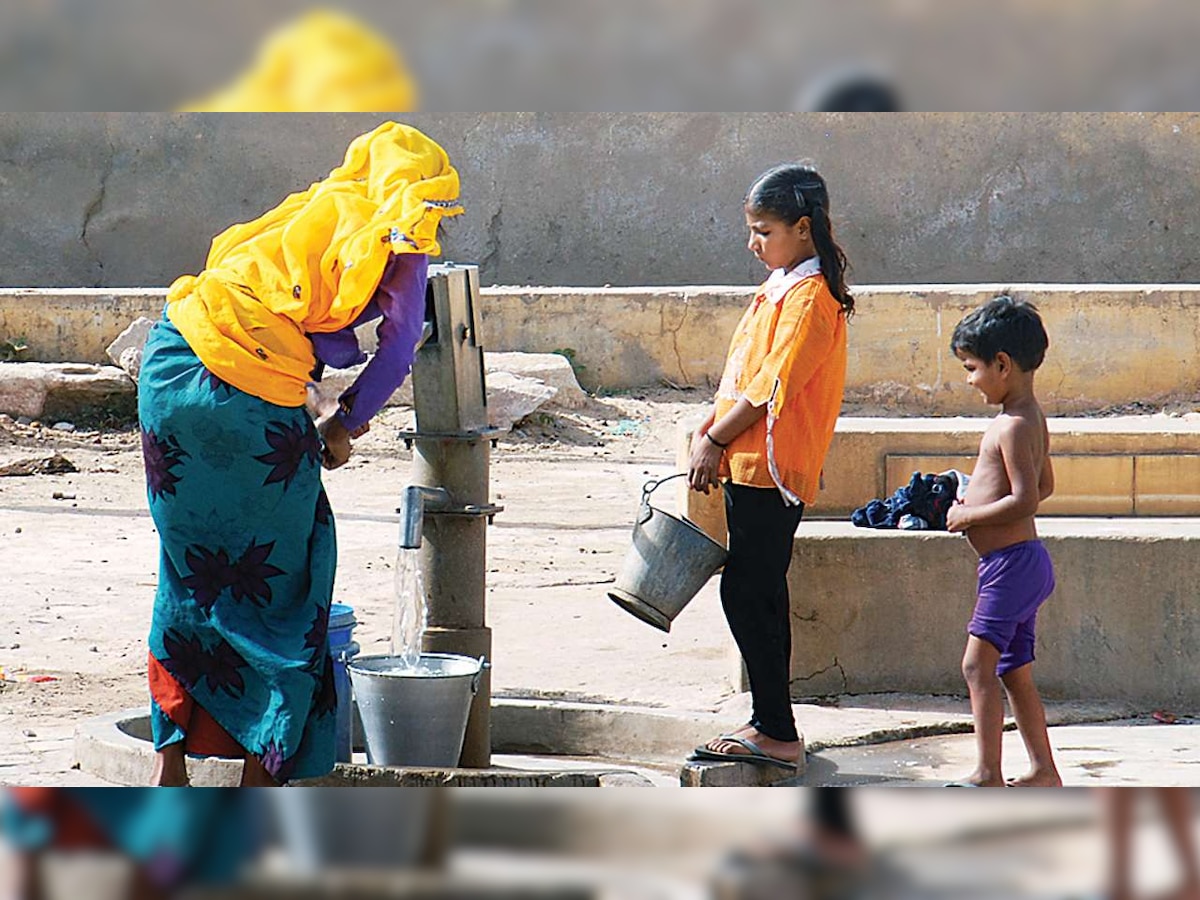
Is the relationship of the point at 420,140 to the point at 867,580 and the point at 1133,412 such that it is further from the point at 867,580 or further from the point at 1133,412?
the point at 1133,412

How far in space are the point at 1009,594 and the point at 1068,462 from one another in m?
2.01

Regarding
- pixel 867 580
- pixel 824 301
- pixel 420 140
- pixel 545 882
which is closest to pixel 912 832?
pixel 545 882

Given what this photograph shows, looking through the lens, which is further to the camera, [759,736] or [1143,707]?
[1143,707]

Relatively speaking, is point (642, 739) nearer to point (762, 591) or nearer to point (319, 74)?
point (762, 591)

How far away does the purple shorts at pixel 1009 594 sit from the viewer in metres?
3.38

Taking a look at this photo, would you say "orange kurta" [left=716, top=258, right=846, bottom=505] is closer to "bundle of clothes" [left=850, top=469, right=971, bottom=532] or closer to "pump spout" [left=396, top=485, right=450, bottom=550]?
"pump spout" [left=396, top=485, right=450, bottom=550]

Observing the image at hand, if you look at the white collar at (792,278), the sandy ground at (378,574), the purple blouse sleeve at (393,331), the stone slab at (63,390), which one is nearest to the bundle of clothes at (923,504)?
the sandy ground at (378,574)

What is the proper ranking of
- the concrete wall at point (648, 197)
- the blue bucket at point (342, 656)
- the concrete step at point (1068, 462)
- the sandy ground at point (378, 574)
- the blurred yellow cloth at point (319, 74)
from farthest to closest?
1. the concrete wall at point (648, 197)
2. the concrete step at point (1068, 462)
3. the sandy ground at point (378, 574)
4. the blue bucket at point (342, 656)
5. the blurred yellow cloth at point (319, 74)

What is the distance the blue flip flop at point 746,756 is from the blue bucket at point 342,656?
77cm

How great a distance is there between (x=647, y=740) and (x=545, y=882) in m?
3.32

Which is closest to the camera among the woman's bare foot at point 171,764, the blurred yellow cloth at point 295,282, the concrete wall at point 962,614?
the blurred yellow cloth at point 295,282

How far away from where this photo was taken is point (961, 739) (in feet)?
13.4

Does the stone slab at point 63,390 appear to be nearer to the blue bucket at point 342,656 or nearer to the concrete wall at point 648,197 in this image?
the concrete wall at point 648,197

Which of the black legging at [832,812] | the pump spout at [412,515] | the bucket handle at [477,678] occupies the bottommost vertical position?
the bucket handle at [477,678]
